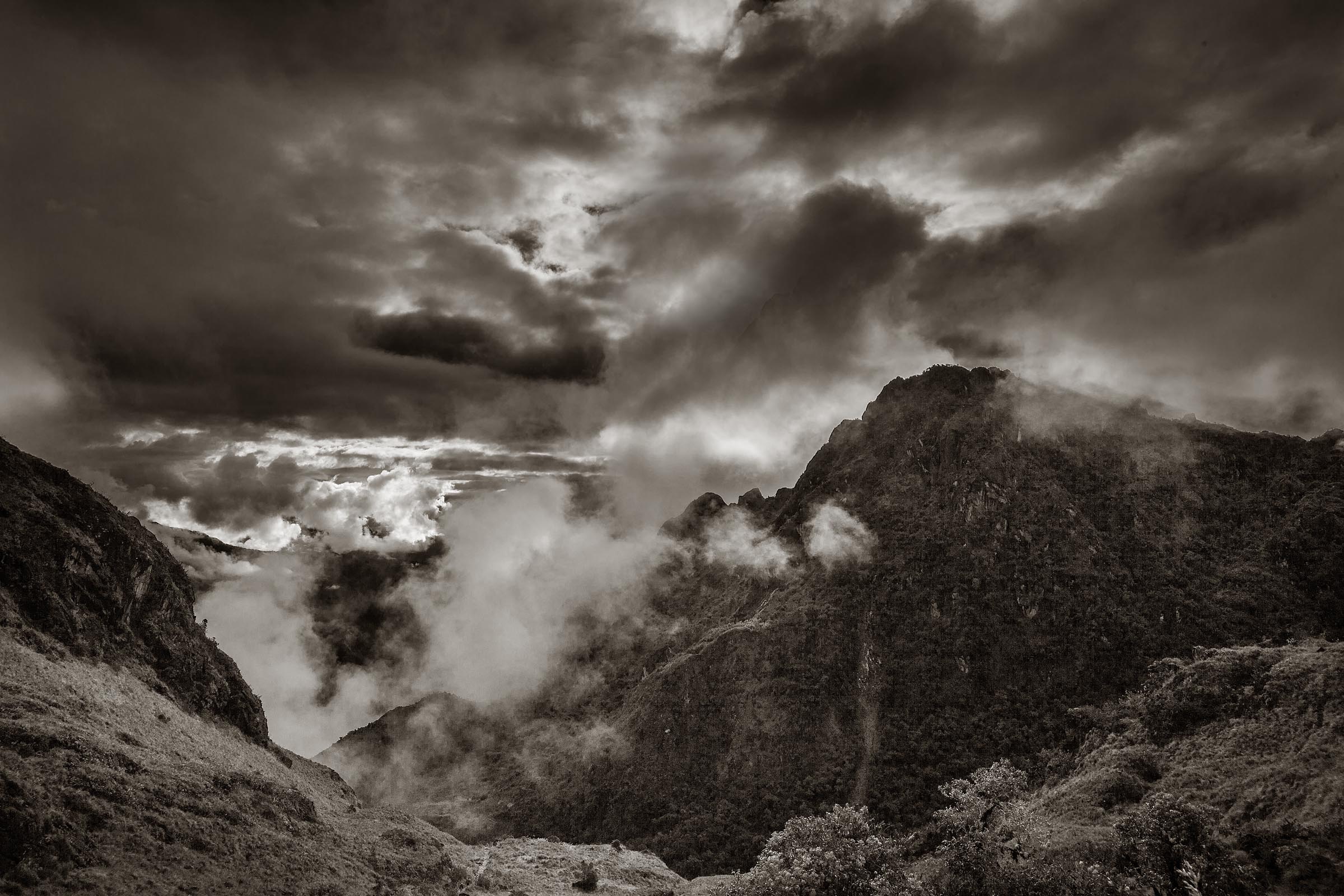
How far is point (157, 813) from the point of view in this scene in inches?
2744

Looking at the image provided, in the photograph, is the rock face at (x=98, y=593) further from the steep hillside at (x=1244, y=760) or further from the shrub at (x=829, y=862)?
the steep hillside at (x=1244, y=760)

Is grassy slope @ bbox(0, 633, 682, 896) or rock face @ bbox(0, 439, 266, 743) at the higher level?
rock face @ bbox(0, 439, 266, 743)

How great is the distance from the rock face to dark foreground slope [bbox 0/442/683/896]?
0.28 m

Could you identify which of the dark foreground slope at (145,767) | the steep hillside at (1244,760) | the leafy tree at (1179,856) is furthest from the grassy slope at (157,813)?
the steep hillside at (1244,760)

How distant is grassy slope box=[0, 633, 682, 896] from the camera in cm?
5900

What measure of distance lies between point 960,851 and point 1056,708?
457ft

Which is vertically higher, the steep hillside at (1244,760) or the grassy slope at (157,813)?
the steep hillside at (1244,760)

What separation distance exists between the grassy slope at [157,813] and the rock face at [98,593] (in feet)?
17.0

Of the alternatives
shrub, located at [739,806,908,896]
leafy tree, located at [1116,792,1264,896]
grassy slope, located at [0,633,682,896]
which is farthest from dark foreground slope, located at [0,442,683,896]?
leafy tree, located at [1116,792,1264,896]

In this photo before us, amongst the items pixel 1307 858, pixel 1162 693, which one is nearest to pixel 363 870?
pixel 1307 858

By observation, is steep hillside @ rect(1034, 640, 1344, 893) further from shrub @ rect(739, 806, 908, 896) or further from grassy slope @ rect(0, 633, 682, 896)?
grassy slope @ rect(0, 633, 682, 896)

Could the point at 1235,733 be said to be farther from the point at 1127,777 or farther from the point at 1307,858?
the point at 1307,858

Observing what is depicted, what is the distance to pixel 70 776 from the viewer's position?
66.8 metres

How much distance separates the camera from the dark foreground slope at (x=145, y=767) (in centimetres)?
6231
